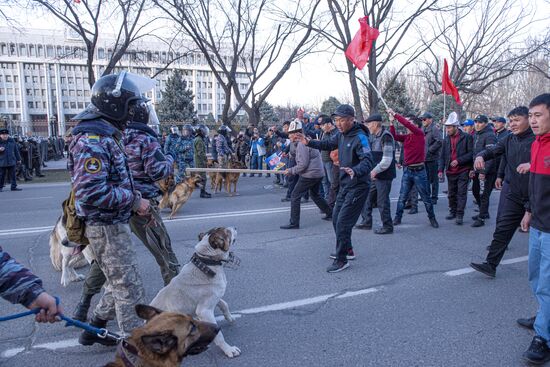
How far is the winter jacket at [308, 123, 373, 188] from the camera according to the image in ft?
16.8

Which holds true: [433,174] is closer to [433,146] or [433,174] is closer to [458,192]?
[433,146]

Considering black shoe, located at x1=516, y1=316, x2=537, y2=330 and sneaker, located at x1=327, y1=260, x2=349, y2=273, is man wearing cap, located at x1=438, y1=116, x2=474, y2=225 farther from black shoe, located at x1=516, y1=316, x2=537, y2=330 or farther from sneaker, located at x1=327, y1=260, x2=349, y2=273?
black shoe, located at x1=516, y1=316, x2=537, y2=330

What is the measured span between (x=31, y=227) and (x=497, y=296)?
8236 mm

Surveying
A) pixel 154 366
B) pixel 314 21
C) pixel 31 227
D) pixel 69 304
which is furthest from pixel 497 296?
pixel 314 21

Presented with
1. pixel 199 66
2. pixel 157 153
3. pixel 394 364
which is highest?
pixel 199 66

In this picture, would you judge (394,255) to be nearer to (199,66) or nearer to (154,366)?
(154,366)

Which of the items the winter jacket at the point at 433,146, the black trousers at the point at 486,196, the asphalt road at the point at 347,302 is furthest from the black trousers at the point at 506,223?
the winter jacket at the point at 433,146

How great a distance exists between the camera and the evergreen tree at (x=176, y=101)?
40844 mm

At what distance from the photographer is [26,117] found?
83.0 metres

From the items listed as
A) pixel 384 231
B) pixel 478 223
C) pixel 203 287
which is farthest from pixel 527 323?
pixel 478 223

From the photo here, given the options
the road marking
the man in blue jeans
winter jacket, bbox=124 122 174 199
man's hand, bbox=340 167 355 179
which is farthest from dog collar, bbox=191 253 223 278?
the man in blue jeans

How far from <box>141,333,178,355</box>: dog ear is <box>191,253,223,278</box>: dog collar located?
128 centimetres

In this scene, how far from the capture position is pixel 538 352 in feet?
10.1

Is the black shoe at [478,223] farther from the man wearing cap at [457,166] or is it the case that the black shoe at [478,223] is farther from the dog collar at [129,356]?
the dog collar at [129,356]
